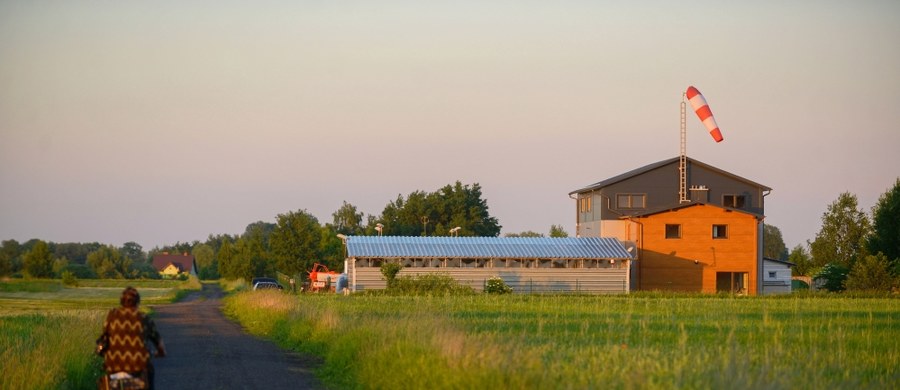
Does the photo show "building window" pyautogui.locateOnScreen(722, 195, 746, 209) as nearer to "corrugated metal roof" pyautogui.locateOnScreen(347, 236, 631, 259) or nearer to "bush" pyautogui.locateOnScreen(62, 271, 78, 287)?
"corrugated metal roof" pyautogui.locateOnScreen(347, 236, 631, 259)

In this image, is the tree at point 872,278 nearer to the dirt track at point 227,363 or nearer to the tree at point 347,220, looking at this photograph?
the dirt track at point 227,363

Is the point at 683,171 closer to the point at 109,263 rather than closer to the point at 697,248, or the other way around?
the point at 697,248

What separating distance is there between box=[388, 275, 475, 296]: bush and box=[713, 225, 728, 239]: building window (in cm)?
1595

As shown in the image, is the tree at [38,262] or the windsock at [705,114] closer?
the windsock at [705,114]

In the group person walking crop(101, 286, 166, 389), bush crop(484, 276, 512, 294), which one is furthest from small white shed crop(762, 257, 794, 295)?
person walking crop(101, 286, 166, 389)

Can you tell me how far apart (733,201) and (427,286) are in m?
26.1

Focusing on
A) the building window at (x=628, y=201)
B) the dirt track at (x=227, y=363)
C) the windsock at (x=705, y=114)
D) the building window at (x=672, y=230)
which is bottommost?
the dirt track at (x=227, y=363)

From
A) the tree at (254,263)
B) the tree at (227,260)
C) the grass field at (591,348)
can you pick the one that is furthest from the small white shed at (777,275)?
the tree at (227,260)

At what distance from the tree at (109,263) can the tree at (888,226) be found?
85546mm

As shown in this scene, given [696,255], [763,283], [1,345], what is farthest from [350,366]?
[763,283]

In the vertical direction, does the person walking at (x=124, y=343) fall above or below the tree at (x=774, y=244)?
below

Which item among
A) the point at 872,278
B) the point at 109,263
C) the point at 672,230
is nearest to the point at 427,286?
the point at 672,230

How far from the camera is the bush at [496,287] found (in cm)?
5625

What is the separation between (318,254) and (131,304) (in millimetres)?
74202
